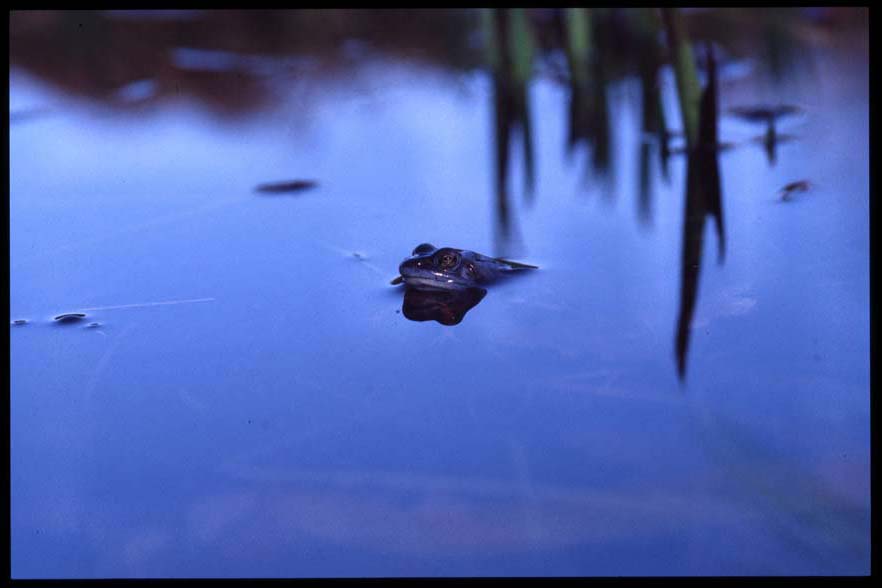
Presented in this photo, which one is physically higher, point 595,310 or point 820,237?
point 820,237

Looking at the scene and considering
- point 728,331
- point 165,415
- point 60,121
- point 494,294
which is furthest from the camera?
point 60,121

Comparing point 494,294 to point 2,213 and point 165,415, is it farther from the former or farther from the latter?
point 2,213

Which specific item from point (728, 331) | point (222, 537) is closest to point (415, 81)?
point (728, 331)

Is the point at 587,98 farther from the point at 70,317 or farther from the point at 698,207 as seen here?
the point at 70,317

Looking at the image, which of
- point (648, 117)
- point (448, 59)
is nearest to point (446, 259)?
point (648, 117)

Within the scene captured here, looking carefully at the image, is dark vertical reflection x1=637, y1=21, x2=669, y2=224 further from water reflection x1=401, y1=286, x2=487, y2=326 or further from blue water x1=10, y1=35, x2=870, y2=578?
water reflection x1=401, y1=286, x2=487, y2=326

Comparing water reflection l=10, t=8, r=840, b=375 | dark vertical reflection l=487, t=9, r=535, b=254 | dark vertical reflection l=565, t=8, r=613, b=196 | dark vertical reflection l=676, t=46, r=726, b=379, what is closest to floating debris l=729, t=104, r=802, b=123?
water reflection l=10, t=8, r=840, b=375
